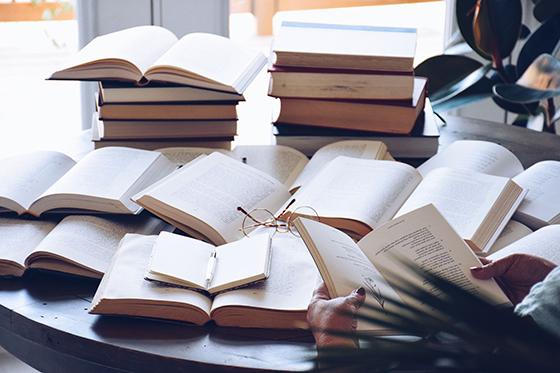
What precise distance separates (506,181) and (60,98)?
1295 mm

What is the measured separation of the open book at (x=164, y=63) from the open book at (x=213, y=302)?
52 centimetres

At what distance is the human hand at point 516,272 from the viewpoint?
0.88 metres

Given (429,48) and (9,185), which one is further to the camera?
(429,48)

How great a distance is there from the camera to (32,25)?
2.07m

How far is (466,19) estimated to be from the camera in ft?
6.81

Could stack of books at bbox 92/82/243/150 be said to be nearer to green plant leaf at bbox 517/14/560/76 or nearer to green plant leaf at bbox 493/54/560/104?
green plant leaf at bbox 493/54/560/104

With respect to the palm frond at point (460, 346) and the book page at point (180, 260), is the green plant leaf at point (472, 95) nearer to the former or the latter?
the book page at point (180, 260)

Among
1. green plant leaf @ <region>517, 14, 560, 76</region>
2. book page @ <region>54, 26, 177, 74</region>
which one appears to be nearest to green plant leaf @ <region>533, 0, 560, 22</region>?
green plant leaf @ <region>517, 14, 560, 76</region>

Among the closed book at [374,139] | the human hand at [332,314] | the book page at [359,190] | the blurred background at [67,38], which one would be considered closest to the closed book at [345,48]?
the closed book at [374,139]

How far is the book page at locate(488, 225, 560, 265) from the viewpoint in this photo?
0.96 metres

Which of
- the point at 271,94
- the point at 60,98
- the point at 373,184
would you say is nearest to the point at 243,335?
the point at 373,184

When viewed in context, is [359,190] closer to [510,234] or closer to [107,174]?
[510,234]

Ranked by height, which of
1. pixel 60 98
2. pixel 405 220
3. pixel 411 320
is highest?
pixel 411 320

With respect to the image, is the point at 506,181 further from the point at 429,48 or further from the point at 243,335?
the point at 429,48
